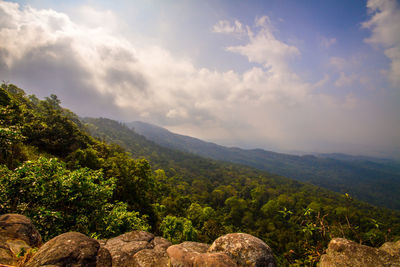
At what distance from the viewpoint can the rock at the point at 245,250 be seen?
21.7 feet

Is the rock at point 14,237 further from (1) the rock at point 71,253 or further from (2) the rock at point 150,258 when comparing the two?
(2) the rock at point 150,258

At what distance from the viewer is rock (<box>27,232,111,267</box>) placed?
202 inches

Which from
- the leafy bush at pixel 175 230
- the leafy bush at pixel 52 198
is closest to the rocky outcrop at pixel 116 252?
the leafy bush at pixel 52 198

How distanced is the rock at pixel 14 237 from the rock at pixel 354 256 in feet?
39.8

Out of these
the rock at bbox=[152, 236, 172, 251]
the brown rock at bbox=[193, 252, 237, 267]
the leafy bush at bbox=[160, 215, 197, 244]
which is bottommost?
the leafy bush at bbox=[160, 215, 197, 244]

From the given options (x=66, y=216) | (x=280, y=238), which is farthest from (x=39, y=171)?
(x=280, y=238)

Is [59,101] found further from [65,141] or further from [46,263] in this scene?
[46,263]

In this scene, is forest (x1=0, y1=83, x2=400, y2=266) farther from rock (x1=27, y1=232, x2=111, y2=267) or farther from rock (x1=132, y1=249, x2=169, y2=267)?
rock (x1=132, y1=249, x2=169, y2=267)

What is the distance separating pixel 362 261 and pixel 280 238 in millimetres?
79178

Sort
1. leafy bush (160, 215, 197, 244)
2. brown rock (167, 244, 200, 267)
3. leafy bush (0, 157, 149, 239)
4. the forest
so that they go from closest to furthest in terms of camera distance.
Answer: brown rock (167, 244, 200, 267)
the forest
leafy bush (0, 157, 149, 239)
leafy bush (160, 215, 197, 244)

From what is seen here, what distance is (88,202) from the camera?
9.90 m

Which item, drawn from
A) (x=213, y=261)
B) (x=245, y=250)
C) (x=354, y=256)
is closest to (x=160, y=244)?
(x=213, y=261)

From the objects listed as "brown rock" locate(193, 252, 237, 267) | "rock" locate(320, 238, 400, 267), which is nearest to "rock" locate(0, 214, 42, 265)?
"brown rock" locate(193, 252, 237, 267)

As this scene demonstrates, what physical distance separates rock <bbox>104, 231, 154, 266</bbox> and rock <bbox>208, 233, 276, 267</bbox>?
3.61 meters
